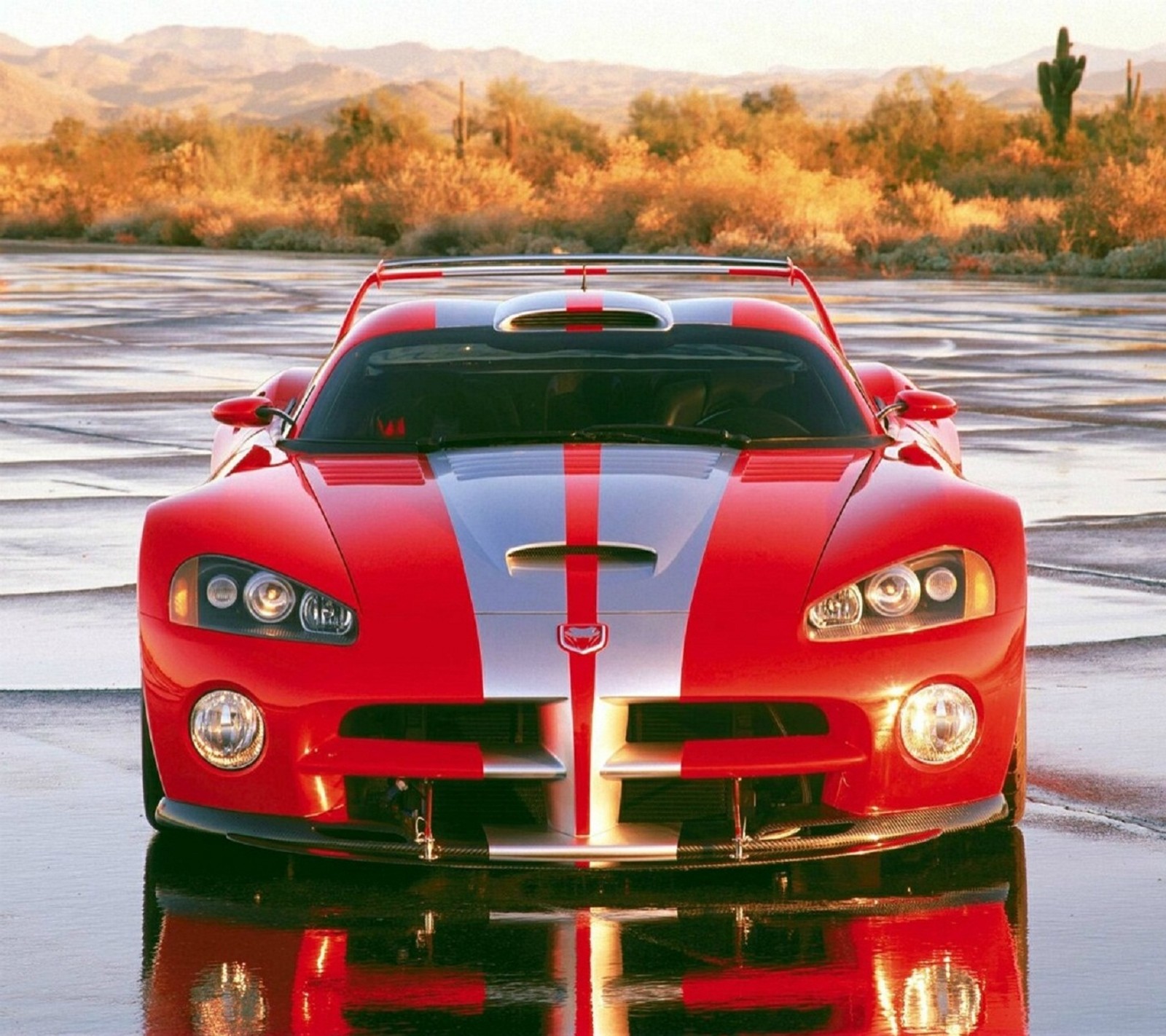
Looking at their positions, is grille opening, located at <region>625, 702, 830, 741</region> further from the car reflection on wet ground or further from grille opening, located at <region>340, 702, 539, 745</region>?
the car reflection on wet ground

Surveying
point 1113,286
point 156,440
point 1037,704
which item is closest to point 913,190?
point 1113,286

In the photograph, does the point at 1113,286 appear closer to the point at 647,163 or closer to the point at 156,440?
the point at 156,440

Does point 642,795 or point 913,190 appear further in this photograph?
point 913,190

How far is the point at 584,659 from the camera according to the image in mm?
4926

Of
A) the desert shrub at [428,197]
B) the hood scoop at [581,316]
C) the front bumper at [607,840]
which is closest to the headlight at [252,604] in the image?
the front bumper at [607,840]

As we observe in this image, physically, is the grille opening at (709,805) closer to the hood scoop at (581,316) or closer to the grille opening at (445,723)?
the grille opening at (445,723)

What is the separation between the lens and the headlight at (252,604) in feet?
16.9

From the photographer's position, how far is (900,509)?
18.2 feet

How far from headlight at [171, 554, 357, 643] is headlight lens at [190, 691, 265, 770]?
159 mm

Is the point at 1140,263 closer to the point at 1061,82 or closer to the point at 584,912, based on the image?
the point at 1061,82

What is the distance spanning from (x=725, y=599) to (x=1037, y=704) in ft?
8.09

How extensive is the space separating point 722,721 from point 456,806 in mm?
589

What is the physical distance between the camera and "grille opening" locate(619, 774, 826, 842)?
16.2 ft

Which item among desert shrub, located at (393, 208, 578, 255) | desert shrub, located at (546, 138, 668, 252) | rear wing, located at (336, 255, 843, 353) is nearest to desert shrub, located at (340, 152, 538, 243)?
desert shrub, located at (546, 138, 668, 252)
